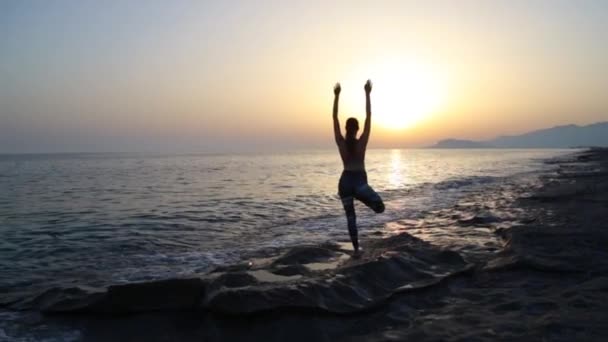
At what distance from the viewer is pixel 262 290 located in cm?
546

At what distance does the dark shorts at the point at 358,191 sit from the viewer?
8086 mm

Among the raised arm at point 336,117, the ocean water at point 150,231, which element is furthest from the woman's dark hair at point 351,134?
the ocean water at point 150,231

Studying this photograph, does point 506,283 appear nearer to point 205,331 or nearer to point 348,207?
point 348,207

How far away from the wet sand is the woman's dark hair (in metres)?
1.97

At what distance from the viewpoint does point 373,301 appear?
547cm

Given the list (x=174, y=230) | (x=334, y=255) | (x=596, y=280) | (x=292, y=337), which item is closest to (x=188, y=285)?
(x=292, y=337)

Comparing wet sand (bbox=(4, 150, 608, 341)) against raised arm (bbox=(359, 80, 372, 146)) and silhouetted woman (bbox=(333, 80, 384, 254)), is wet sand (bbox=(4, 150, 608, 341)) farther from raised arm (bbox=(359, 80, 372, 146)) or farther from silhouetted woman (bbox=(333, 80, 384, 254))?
raised arm (bbox=(359, 80, 372, 146))

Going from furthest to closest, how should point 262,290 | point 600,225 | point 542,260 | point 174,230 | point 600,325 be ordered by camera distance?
1. point 174,230
2. point 600,225
3. point 542,260
4. point 262,290
5. point 600,325

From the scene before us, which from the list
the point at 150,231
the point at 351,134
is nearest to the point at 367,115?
the point at 351,134

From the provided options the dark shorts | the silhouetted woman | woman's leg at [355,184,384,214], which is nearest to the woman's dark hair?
the silhouetted woman

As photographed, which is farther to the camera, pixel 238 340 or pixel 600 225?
pixel 600 225

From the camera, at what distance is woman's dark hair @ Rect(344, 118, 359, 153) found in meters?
8.05

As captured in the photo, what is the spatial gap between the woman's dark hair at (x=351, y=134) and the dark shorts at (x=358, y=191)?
47 centimetres

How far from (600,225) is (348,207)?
5953 mm
